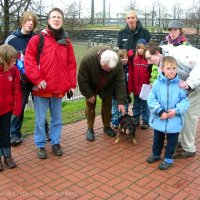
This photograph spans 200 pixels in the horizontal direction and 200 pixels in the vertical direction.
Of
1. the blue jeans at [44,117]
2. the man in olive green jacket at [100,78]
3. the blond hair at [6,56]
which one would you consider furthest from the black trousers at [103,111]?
the blond hair at [6,56]

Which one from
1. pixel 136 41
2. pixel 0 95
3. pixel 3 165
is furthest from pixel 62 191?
pixel 136 41

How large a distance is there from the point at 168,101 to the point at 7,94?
1.97m

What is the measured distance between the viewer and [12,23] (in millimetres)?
7965

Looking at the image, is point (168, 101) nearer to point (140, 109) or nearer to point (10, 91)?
point (140, 109)

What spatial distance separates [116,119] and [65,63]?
1.81 meters

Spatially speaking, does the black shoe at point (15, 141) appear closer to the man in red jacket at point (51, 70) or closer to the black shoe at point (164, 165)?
the man in red jacket at point (51, 70)

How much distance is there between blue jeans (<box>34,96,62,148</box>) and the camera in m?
4.54

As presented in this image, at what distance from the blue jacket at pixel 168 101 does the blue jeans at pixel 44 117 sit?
1312 mm

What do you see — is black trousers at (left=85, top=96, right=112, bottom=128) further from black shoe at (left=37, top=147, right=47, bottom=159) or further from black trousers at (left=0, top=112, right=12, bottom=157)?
black trousers at (left=0, top=112, right=12, bottom=157)

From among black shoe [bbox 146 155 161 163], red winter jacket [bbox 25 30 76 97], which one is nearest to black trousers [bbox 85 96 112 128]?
red winter jacket [bbox 25 30 76 97]

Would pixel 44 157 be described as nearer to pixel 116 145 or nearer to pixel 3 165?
pixel 3 165

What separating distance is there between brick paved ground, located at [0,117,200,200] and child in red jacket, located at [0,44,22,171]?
0.30m

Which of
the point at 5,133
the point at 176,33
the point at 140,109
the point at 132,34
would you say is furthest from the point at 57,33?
Answer: the point at 140,109

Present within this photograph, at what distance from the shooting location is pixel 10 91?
416 cm
